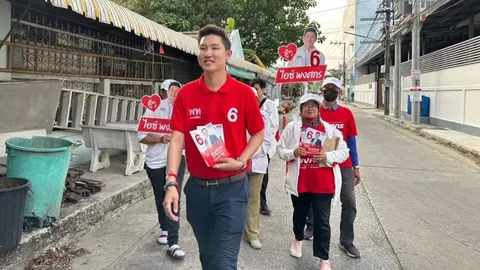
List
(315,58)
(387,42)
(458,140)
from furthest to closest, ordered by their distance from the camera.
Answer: (387,42) < (458,140) < (315,58)

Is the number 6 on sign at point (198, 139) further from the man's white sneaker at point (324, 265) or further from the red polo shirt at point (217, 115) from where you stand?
the man's white sneaker at point (324, 265)

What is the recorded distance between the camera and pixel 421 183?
25.1ft

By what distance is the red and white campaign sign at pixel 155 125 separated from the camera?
414cm

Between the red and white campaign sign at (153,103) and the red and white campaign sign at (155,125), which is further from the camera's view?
the red and white campaign sign at (153,103)

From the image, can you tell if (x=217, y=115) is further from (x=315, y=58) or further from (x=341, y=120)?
(x=315, y=58)

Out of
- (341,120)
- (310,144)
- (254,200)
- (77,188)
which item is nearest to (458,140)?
(341,120)

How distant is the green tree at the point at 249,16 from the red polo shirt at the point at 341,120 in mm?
14483

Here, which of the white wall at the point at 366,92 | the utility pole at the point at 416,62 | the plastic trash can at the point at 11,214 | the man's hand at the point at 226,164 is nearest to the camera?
the man's hand at the point at 226,164

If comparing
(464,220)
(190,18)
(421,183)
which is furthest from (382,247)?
(190,18)

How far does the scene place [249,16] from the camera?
22078 millimetres

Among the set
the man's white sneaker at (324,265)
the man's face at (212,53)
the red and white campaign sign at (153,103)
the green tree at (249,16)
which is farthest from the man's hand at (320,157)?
the green tree at (249,16)

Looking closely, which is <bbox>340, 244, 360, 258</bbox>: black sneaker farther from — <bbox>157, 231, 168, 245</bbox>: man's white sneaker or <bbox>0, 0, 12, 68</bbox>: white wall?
<bbox>0, 0, 12, 68</bbox>: white wall

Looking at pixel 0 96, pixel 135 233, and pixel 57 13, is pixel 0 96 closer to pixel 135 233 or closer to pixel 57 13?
pixel 135 233

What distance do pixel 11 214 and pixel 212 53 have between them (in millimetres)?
2109
